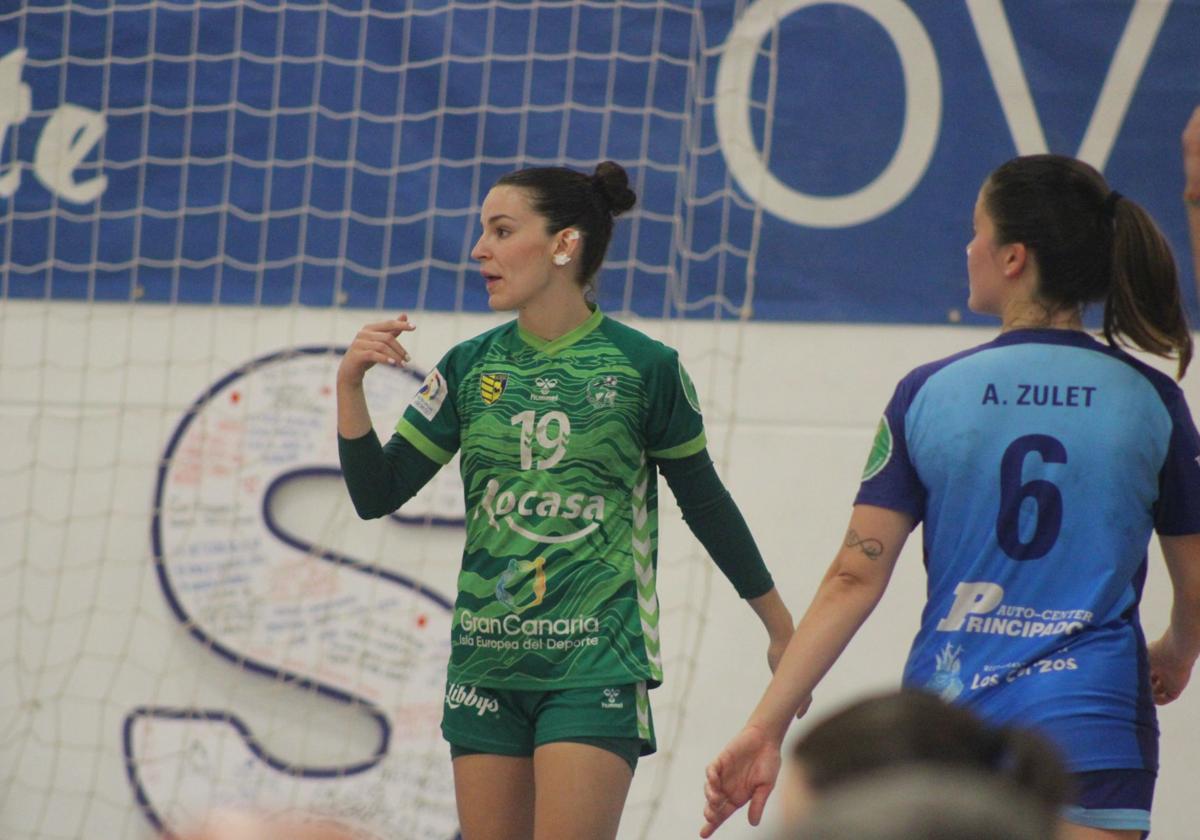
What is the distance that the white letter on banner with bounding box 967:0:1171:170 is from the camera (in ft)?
12.1

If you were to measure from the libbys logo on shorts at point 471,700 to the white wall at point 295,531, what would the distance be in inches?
61.0

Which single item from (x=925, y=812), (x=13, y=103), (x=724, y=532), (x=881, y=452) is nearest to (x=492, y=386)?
(x=724, y=532)

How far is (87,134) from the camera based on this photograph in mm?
4152

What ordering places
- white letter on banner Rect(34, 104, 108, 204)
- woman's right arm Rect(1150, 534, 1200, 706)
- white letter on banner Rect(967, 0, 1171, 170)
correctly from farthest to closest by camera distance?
white letter on banner Rect(34, 104, 108, 204)
white letter on banner Rect(967, 0, 1171, 170)
woman's right arm Rect(1150, 534, 1200, 706)

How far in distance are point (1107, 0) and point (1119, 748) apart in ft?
8.29

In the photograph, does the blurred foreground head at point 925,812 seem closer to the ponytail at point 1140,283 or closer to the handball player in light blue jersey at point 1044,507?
the handball player in light blue jersey at point 1044,507

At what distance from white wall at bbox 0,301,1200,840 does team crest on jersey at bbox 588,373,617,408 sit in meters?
1.51

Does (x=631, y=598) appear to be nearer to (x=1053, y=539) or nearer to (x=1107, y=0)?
(x=1053, y=539)

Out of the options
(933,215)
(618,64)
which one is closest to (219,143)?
(618,64)

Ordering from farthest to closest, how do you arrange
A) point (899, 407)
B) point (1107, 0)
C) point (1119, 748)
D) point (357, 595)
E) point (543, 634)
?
point (357, 595) < point (1107, 0) < point (543, 634) < point (899, 407) < point (1119, 748)

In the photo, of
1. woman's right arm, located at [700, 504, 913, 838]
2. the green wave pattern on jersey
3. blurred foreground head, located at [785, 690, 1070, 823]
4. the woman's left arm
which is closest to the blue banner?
the woman's left arm

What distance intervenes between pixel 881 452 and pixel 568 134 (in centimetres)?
226

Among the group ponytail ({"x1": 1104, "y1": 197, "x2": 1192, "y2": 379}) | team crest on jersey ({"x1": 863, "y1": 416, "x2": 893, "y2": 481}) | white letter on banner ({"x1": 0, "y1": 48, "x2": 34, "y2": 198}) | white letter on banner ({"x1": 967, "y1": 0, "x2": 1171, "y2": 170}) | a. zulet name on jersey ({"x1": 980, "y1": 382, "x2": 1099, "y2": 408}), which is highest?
white letter on banner ({"x1": 967, "y1": 0, "x2": 1171, "y2": 170})

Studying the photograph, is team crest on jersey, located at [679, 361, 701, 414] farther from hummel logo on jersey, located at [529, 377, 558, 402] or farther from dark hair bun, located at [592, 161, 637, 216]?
dark hair bun, located at [592, 161, 637, 216]
